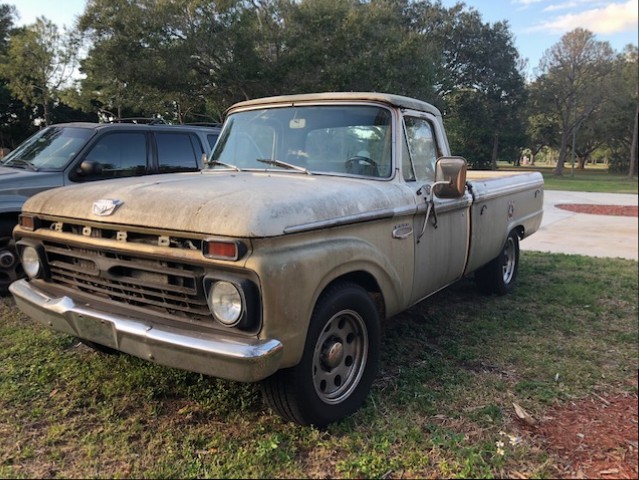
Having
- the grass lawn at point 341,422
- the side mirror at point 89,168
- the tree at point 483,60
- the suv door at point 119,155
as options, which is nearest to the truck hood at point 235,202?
the grass lawn at point 341,422

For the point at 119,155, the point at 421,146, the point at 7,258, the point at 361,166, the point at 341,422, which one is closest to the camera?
the point at 341,422

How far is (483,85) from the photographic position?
24.5 metres

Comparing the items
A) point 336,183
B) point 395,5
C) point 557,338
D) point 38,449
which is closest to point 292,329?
point 336,183

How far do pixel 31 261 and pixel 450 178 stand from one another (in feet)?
9.74

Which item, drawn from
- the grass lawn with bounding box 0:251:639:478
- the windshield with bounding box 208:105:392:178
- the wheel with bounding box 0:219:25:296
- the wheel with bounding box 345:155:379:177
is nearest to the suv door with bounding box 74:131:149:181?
the wheel with bounding box 0:219:25:296

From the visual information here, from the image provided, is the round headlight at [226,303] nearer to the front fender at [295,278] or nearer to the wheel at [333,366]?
the front fender at [295,278]

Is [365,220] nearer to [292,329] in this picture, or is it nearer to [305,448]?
[292,329]

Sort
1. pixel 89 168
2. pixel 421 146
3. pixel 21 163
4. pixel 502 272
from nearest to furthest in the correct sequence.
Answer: pixel 421 146
pixel 89 168
pixel 502 272
pixel 21 163

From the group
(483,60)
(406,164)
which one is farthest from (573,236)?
(483,60)

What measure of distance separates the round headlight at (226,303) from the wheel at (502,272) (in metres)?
3.97

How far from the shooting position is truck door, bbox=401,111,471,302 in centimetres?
380

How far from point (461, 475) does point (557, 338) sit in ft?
8.16

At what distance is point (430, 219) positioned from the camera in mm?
3893

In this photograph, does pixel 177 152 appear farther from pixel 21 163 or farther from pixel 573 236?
pixel 573 236
